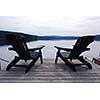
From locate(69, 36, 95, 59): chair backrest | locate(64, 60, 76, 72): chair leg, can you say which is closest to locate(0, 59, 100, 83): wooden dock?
locate(64, 60, 76, 72): chair leg

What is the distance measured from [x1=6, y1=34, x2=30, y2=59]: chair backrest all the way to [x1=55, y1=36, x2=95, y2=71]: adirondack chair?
58 centimetres

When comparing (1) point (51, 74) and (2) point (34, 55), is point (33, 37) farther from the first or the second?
(1) point (51, 74)

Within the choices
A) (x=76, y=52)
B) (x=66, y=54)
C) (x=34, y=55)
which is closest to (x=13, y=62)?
(x=34, y=55)

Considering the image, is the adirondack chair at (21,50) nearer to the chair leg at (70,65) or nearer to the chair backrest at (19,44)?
the chair backrest at (19,44)

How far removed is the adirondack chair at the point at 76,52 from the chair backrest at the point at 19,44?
1.90ft

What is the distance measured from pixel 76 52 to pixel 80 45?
15cm

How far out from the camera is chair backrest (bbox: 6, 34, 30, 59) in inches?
160

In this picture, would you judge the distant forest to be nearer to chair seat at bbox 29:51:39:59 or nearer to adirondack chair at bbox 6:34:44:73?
adirondack chair at bbox 6:34:44:73

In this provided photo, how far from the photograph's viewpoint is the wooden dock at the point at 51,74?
3.93 m

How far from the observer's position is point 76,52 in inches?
170

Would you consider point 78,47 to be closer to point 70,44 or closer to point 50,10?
point 70,44

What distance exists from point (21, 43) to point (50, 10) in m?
0.77
